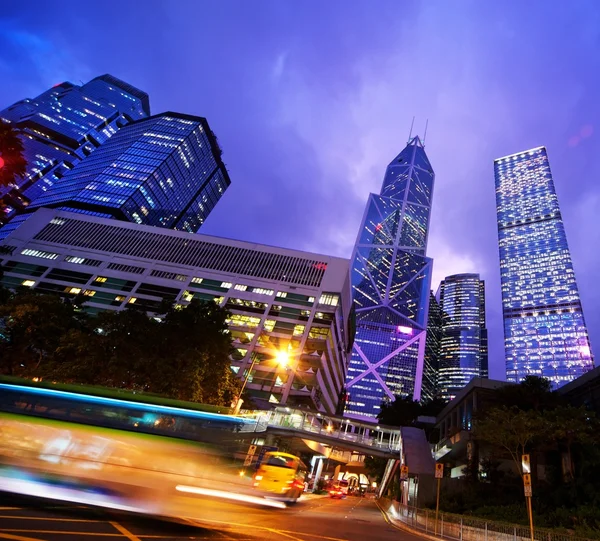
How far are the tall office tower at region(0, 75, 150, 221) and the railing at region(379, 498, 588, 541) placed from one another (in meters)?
141

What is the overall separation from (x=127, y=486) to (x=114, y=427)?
1.25 m

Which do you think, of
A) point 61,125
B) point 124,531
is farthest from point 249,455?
point 61,125

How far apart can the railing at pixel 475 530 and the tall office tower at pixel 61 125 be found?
464 feet

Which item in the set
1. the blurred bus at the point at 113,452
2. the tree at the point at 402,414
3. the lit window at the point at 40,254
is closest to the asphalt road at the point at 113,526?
the blurred bus at the point at 113,452

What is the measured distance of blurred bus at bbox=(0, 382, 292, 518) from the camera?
753 centimetres

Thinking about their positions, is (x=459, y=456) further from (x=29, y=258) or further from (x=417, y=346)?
(x=417, y=346)

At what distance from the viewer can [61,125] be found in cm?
14375

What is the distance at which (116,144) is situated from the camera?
14350cm

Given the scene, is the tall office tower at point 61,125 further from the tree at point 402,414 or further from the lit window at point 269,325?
the tree at point 402,414

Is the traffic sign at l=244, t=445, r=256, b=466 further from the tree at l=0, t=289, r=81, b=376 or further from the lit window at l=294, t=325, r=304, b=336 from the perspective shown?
the lit window at l=294, t=325, r=304, b=336

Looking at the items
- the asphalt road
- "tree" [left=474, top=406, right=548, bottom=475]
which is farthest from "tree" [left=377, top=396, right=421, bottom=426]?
the asphalt road

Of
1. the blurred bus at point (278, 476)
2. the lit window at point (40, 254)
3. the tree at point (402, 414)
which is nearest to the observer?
the blurred bus at point (278, 476)

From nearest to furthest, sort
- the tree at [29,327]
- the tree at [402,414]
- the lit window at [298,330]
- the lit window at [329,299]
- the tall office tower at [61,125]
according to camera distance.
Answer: the tree at [29,327], the lit window at [298,330], the lit window at [329,299], the tree at [402,414], the tall office tower at [61,125]

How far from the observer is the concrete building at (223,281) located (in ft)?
213
